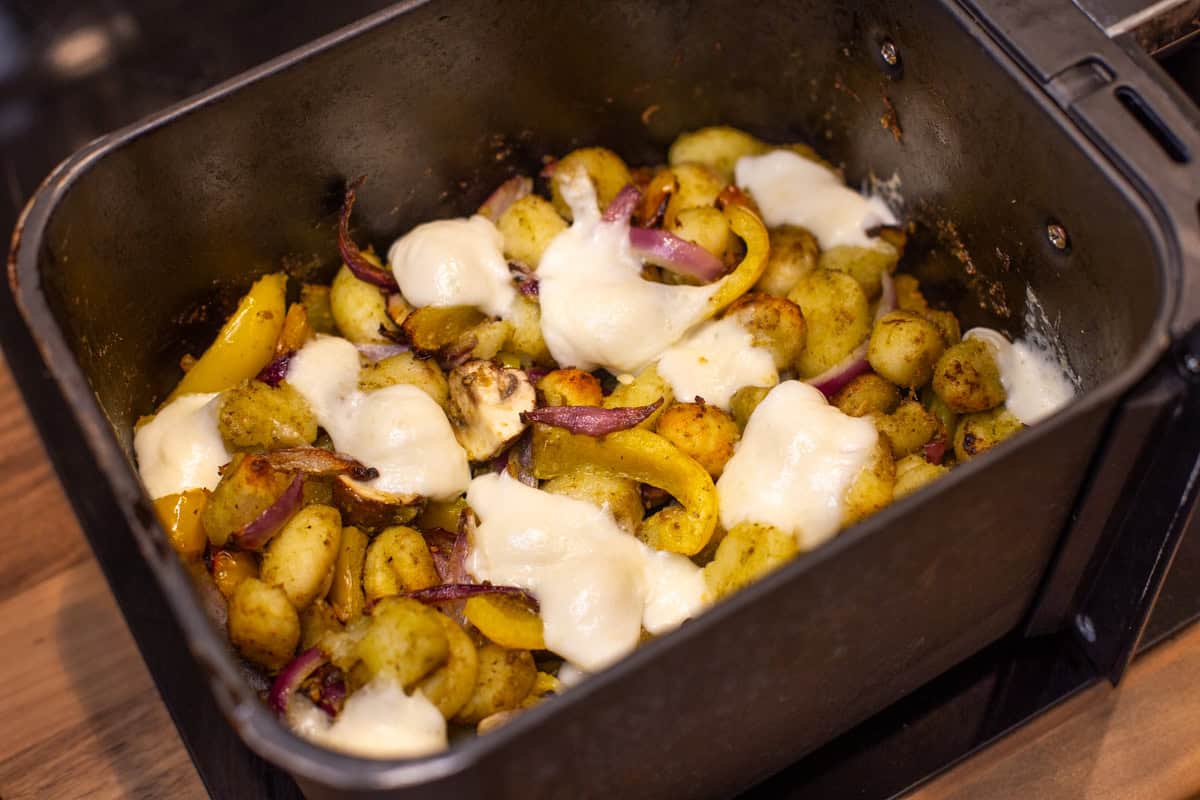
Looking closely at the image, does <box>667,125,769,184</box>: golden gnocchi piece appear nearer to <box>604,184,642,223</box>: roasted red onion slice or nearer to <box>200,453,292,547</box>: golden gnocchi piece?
<box>604,184,642,223</box>: roasted red onion slice

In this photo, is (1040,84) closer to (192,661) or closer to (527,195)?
(527,195)

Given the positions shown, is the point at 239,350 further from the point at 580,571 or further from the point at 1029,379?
the point at 1029,379

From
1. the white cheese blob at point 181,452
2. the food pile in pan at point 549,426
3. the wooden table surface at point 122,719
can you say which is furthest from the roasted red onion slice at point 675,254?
the wooden table surface at point 122,719

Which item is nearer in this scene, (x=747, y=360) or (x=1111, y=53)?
(x=1111, y=53)


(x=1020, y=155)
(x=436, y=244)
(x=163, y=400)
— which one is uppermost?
(x=1020, y=155)

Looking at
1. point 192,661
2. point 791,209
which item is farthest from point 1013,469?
point 192,661
